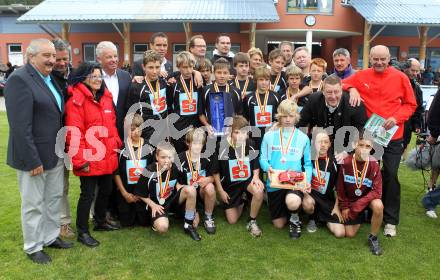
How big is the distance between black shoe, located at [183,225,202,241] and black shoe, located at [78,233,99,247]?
0.94m

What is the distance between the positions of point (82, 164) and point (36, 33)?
2302 cm

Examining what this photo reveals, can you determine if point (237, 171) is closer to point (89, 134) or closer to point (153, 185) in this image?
point (153, 185)

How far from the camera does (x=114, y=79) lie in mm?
4250

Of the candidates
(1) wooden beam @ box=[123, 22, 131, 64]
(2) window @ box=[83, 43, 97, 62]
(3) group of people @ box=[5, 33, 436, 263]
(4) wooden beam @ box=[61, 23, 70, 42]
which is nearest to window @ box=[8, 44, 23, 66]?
(2) window @ box=[83, 43, 97, 62]

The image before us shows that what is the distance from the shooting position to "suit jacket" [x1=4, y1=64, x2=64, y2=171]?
10.5ft

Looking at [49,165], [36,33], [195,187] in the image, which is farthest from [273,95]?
[36,33]

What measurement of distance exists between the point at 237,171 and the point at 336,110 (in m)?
1.30

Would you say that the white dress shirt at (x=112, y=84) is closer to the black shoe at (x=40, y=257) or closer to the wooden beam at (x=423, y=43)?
the black shoe at (x=40, y=257)

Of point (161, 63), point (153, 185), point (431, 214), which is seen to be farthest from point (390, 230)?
point (161, 63)

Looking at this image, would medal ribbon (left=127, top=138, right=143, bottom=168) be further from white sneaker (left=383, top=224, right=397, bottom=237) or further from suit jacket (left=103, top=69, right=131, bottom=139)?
white sneaker (left=383, top=224, right=397, bottom=237)

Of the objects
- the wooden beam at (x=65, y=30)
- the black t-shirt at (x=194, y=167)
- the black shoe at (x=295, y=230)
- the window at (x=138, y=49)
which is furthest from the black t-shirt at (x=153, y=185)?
the window at (x=138, y=49)

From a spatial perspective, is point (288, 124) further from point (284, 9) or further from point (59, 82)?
point (284, 9)

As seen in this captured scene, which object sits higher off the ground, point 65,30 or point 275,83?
point 65,30

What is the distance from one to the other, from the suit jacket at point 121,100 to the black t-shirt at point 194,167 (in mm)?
719
